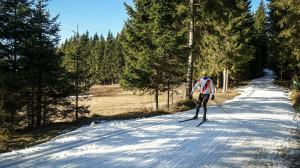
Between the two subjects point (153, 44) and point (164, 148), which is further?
point (153, 44)

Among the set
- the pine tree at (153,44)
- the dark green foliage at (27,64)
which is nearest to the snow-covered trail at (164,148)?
the dark green foliage at (27,64)

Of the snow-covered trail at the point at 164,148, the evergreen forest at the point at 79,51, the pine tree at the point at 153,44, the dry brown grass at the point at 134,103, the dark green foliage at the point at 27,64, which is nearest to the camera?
the snow-covered trail at the point at 164,148

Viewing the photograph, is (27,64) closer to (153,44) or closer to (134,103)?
(153,44)

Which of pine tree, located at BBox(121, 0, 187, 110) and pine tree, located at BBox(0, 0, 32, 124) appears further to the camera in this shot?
pine tree, located at BBox(121, 0, 187, 110)

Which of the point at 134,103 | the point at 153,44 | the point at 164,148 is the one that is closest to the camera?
the point at 164,148

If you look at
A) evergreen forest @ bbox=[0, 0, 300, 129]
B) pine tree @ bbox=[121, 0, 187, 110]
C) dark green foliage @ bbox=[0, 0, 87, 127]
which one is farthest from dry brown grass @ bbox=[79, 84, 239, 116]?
dark green foliage @ bbox=[0, 0, 87, 127]

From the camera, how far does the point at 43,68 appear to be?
1126 cm

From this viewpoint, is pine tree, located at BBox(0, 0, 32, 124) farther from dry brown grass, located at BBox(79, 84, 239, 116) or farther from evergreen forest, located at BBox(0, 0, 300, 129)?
dry brown grass, located at BBox(79, 84, 239, 116)

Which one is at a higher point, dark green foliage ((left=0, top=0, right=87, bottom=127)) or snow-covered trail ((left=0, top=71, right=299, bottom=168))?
dark green foliage ((left=0, top=0, right=87, bottom=127))

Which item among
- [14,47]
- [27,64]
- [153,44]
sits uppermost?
[153,44]


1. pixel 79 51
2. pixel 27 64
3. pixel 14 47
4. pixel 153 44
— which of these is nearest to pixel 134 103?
pixel 79 51

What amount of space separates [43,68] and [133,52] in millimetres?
6605

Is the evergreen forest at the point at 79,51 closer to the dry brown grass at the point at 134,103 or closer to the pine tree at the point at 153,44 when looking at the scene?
the pine tree at the point at 153,44

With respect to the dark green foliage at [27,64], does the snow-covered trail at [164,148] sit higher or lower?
lower
